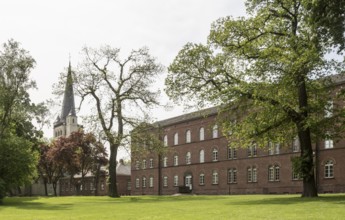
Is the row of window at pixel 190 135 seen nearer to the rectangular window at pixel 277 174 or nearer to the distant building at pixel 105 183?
the rectangular window at pixel 277 174

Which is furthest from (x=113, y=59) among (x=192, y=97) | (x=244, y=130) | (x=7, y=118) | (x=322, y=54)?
(x=322, y=54)

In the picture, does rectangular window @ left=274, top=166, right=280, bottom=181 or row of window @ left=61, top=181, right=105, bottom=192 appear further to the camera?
row of window @ left=61, top=181, right=105, bottom=192

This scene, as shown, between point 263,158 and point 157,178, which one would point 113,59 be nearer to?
→ point 263,158

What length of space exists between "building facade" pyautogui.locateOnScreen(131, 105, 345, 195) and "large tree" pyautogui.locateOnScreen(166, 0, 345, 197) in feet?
27.3

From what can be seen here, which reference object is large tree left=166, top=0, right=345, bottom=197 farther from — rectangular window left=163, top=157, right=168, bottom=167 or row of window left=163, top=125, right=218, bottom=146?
rectangular window left=163, top=157, right=168, bottom=167

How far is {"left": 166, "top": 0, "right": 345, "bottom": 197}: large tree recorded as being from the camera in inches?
1097

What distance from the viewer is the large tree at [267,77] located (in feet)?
91.5

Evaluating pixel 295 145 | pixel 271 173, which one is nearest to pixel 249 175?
pixel 271 173

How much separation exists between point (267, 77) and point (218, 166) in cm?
3230

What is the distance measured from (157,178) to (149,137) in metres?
28.2

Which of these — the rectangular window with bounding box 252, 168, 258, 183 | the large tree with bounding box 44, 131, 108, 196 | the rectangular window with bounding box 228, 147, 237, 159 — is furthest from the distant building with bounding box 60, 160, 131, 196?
the rectangular window with bounding box 252, 168, 258, 183

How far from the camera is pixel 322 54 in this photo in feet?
87.0

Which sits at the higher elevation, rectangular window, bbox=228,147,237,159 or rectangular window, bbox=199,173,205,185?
rectangular window, bbox=228,147,237,159

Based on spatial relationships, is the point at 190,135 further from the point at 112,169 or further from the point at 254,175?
the point at 112,169
